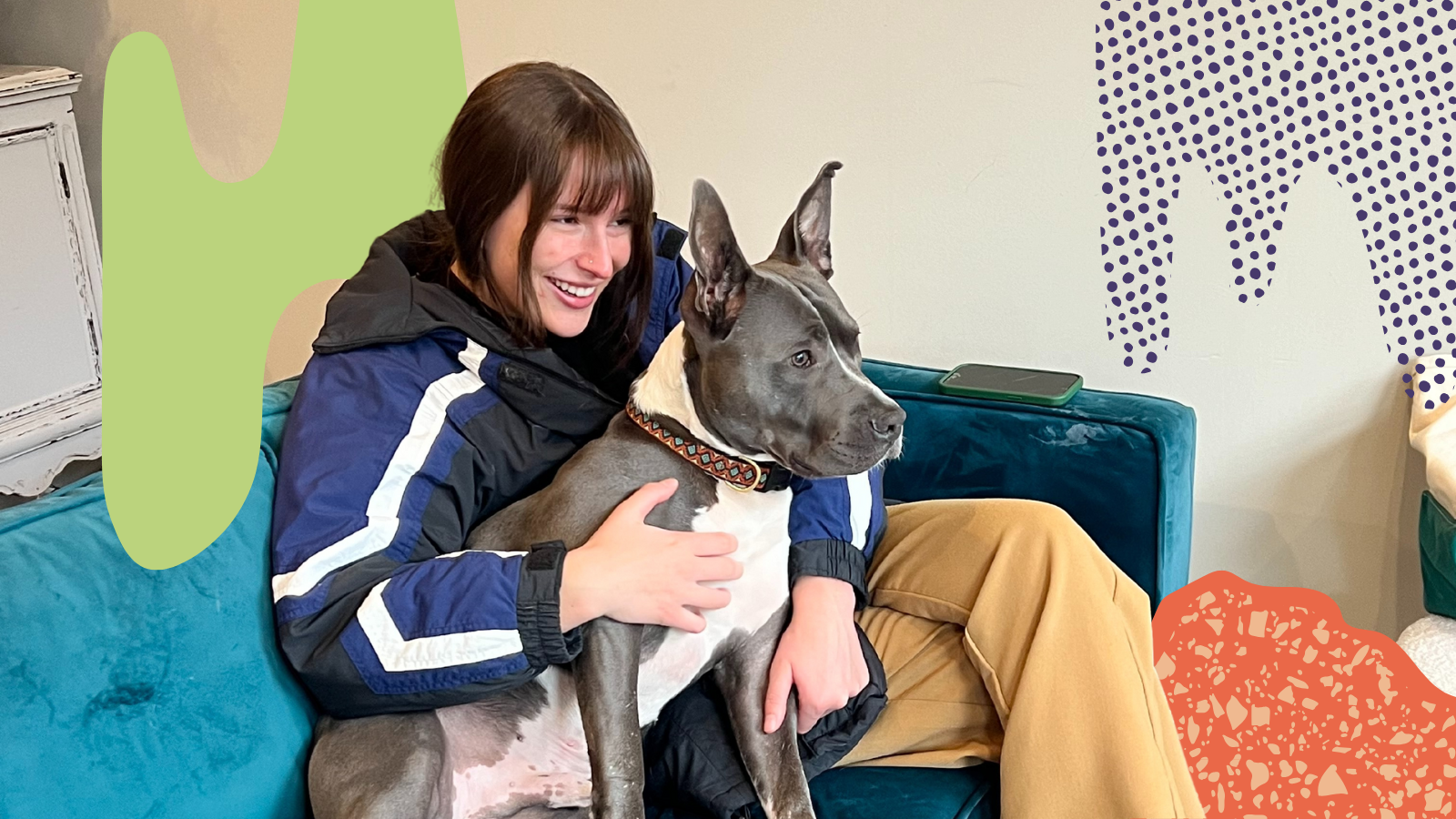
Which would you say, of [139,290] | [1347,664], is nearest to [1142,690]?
[1347,664]

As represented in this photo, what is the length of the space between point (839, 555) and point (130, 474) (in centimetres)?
87

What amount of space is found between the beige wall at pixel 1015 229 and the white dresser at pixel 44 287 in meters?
1.21

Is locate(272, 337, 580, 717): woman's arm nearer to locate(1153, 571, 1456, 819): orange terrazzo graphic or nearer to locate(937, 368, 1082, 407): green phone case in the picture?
locate(937, 368, 1082, 407): green phone case

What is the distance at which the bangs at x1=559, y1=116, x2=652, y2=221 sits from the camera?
1.59 m

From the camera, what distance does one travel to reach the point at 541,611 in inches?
55.2

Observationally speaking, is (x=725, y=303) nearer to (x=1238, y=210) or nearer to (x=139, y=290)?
(x=1238, y=210)

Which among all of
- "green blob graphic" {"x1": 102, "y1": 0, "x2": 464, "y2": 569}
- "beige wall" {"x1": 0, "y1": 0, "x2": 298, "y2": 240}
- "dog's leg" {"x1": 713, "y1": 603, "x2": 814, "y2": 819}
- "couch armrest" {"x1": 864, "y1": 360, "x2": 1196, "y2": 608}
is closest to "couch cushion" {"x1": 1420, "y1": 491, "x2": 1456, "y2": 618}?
"couch armrest" {"x1": 864, "y1": 360, "x2": 1196, "y2": 608}

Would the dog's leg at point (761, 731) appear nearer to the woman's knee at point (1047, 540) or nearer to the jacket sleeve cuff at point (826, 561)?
the jacket sleeve cuff at point (826, 561)

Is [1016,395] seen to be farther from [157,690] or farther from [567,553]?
[157,690]

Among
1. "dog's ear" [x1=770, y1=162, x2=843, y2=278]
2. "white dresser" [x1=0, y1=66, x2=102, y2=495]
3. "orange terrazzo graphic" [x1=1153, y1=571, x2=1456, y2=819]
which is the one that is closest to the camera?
"dog's ear" [x1=770, y1=162, x2=843, y2=278]

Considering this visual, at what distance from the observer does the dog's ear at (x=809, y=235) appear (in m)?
1.61

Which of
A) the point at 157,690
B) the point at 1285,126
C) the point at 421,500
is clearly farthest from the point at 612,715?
the point at 1285,126

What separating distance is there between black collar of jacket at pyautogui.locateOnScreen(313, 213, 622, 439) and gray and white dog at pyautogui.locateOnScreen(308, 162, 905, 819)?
10 centimetres

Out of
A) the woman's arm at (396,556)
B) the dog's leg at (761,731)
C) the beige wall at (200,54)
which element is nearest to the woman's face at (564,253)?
the woman's arm at (396,556)
